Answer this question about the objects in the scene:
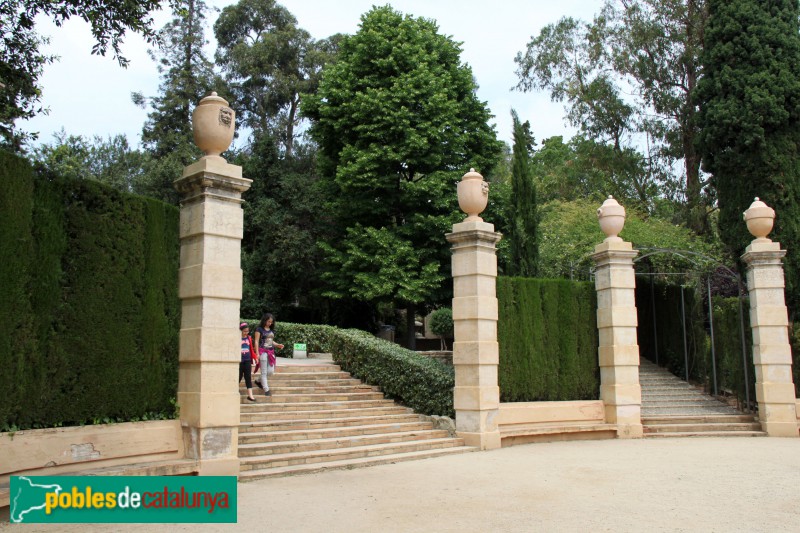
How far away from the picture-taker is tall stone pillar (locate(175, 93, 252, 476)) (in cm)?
795

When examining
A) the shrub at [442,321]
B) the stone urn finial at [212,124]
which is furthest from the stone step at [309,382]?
the shrub at [442,321]

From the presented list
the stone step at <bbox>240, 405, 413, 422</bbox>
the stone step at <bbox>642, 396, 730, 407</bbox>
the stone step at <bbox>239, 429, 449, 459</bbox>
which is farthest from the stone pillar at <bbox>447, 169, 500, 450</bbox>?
the stone step at <bbox>642, 396, 730, 407</bbox>

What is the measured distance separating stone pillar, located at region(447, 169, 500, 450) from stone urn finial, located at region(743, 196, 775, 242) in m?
6.43

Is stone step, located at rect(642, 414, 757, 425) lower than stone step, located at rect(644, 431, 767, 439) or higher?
higher

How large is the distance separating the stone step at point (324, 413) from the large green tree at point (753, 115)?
32.0ft

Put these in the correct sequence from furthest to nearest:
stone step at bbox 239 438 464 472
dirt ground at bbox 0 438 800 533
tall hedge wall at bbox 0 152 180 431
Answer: stone step at bbox 239 438 464 472 < tall hedge wall at bbox 0 152 180 431 < dirt ground at bbox 0 438 800 533

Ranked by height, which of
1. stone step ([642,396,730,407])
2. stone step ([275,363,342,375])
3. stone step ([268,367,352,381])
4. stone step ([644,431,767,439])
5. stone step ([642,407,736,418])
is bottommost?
stone step ([644,431,767,439])

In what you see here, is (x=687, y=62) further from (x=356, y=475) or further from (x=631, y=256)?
(x=356, y=475)

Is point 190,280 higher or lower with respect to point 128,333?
higher

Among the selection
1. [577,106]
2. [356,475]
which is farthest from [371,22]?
[356,475]

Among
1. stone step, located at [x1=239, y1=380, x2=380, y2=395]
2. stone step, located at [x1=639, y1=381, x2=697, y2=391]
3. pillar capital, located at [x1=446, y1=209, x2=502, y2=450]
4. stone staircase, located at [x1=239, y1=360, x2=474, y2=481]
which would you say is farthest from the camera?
stone step, located at [x1=639, y1=381, x2=697, y2=391]

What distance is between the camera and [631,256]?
13680 mm

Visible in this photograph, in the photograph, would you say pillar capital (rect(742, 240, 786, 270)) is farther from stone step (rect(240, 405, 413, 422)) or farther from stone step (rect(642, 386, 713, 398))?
stone step (rect(240, 405, 413, 422))

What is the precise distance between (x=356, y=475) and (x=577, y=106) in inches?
1009
